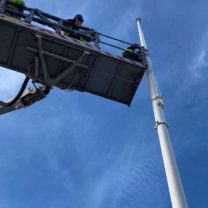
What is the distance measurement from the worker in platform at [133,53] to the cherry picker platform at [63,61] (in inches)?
10.5

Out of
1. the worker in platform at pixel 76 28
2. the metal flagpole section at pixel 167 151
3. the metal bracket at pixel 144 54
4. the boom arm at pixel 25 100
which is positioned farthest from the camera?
the boom arm at pixel 25 100

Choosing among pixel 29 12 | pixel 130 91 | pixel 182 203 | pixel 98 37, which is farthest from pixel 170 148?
pixel 29 12

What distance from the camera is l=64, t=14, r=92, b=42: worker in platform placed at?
36.0 feet

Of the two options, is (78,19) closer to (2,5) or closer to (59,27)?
(59,27)

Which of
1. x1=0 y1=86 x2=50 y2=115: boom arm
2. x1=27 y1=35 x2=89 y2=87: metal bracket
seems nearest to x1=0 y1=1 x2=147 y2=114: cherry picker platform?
x1=27 y1=35 x2=89 y2=87: metal bracket

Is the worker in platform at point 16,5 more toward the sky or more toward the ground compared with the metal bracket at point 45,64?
more toward the sky

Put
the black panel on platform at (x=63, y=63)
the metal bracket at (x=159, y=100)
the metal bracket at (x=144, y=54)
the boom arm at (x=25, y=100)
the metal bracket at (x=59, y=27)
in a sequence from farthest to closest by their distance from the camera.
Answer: the boom arm at (x=25, y=100), the metal bracket at (x=59, y=27), the metal bracket at (x=144, y=54), the black panel on platform at (x=63, y=63), the metal bracket at (x=159, y=100)

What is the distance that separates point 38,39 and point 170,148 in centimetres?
446

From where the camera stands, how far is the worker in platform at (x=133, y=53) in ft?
34.3

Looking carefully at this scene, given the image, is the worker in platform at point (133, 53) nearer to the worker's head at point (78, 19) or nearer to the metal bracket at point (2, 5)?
the worker's head at point (78, 19)

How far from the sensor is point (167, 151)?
6777 millimetres

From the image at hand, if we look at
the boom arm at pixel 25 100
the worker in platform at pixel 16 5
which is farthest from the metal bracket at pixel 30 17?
the boom arm at pixel 25 100

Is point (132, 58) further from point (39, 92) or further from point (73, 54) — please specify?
point (39, 92)

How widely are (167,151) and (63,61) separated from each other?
4.27m
